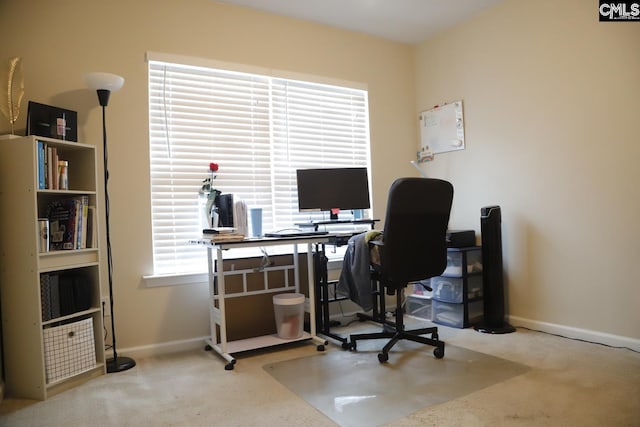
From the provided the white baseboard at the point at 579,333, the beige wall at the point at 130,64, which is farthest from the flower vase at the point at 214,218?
the white baseboard at the point at 579,333

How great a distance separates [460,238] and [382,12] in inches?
76.6

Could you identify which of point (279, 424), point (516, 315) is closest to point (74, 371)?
point (279, 424)

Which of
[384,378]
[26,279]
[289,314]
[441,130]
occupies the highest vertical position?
[441,130]

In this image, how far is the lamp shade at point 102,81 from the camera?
2516 millimetres

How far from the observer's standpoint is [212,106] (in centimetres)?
326

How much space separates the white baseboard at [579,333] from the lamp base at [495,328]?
136 millimetres

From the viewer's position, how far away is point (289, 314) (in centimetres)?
300

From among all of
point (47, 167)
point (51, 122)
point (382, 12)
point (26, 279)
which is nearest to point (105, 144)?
point (51, 122)

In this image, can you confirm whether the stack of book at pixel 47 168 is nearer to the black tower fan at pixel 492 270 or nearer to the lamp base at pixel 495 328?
the black tower fan at pixel 492 270

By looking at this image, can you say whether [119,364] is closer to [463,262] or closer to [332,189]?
[332,189]

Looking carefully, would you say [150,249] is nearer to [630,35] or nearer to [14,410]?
[14,410]

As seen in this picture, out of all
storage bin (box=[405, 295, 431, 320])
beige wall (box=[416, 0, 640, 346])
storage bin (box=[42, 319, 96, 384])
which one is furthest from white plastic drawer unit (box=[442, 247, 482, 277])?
storage bin (box=[42, 319, 96, 384])

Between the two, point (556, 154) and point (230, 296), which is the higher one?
point (556, 154)

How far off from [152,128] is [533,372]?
286 cm
